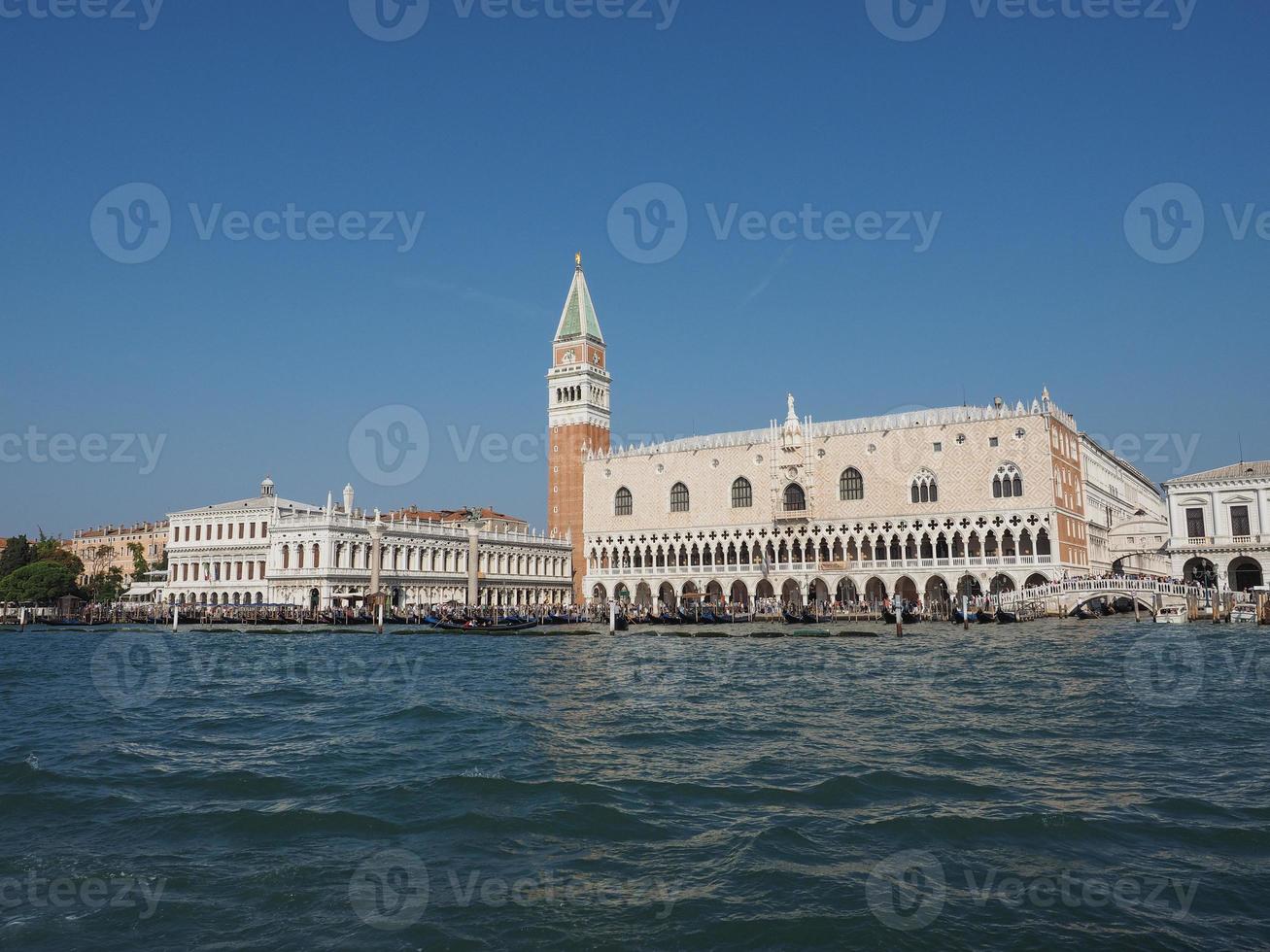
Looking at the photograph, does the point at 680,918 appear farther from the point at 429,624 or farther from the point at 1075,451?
the point at 1075,451

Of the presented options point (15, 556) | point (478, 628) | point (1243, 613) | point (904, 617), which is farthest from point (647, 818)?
point (15, 556)

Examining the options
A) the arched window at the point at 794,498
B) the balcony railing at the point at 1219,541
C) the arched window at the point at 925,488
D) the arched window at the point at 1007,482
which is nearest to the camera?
the balcony railing at the point at 1219,541

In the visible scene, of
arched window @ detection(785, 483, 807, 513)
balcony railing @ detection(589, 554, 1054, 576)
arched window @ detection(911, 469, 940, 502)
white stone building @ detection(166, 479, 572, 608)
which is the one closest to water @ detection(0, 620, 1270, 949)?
balcony railing @ detection(589, 554, 1054, 576)

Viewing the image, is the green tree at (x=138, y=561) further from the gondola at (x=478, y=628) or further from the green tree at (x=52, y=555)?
the gondola at (x=478, y=628)

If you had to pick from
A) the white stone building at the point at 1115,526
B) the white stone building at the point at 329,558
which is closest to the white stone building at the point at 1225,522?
the white stone building at the point at 1115,526

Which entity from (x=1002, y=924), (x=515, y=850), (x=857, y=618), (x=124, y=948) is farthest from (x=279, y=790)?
(x=857, y=618)

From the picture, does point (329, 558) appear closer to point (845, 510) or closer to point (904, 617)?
point (845, 510)
